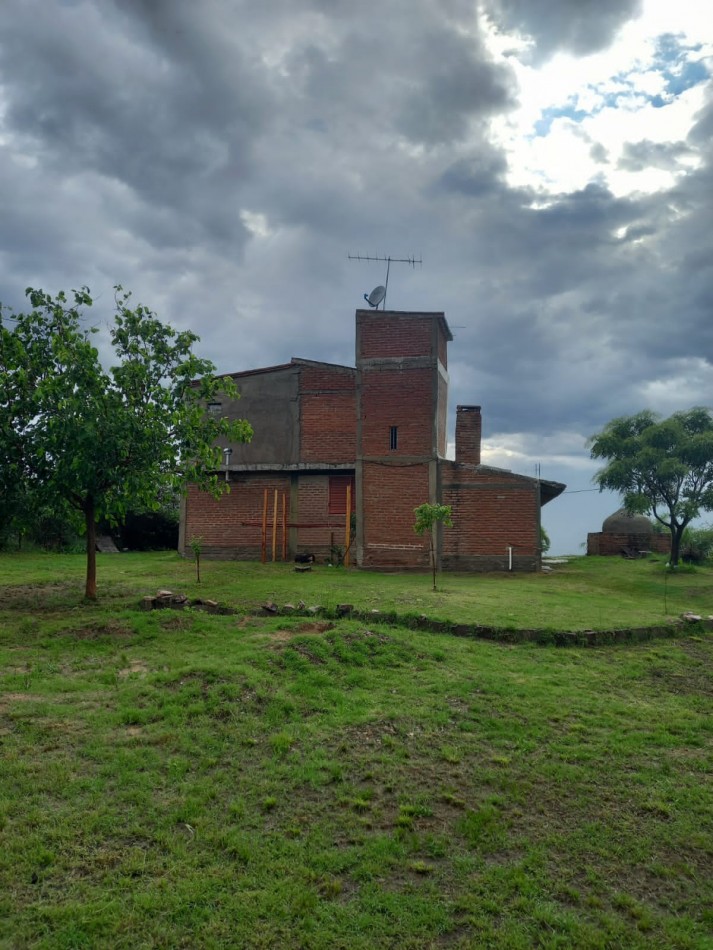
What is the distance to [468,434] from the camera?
2605 centimetres

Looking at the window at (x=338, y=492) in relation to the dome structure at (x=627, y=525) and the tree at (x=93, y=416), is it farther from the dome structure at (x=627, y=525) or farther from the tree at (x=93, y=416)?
the dome structure at (x=627, y=525)

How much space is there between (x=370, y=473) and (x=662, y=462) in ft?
38.4

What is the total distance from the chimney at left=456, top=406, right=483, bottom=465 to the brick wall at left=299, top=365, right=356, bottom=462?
180 inches

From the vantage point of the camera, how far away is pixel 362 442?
84.1 ft

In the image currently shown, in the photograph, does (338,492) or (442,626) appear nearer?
(442,626)

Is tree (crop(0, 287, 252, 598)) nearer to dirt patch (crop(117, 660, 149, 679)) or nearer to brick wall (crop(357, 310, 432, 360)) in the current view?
dirt patch (crop(117, 660, 149, 679))

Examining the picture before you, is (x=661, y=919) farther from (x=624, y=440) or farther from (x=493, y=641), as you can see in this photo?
(x=624, y=440)

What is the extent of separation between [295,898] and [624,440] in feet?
84.6

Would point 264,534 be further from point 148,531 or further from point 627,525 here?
point 627,525

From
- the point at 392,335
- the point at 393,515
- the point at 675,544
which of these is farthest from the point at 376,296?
the point at 675,544

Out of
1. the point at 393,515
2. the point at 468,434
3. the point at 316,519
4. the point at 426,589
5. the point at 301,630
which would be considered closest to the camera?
the point at 301,630

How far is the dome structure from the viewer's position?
3525 cm

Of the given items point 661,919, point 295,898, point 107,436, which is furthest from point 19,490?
point 661,919

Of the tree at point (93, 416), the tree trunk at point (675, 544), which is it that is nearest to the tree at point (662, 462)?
the tree trunk at point (675, 544)
